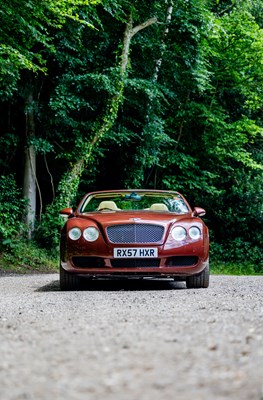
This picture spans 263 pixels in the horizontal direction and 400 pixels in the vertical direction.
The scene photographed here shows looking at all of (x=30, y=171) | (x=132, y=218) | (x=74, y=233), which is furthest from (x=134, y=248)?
(x=30, y=171)

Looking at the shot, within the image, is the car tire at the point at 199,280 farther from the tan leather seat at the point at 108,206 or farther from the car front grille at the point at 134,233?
the tan leather seat at the point at 108,206

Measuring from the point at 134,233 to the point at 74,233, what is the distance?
2.61 feet

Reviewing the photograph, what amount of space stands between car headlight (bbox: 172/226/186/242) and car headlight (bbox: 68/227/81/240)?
126cm

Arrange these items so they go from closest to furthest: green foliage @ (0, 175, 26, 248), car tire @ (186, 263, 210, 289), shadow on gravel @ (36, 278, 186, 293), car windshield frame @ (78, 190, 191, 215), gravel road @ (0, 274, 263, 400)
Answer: gravel road @ (0, 274, 263, 400) < car tire @ (186, 263, 210, 289) < shadow on gravel @ (36, 278, 186, 293) < car windshield frame @ (78, 190, 191, 215) < green foliage @ (0, 175, 26, 248)

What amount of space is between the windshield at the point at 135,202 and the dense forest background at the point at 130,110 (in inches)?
198

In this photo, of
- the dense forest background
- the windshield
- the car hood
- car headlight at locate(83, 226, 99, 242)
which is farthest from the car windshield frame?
the dense forest background

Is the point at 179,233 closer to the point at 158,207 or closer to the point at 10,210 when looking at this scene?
the point at 158,207

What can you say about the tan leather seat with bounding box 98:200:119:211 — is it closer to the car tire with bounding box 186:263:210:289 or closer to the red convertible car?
the red convertible car

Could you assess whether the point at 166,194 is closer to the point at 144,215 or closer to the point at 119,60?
the point at 144,215

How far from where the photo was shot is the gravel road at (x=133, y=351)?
278 cm

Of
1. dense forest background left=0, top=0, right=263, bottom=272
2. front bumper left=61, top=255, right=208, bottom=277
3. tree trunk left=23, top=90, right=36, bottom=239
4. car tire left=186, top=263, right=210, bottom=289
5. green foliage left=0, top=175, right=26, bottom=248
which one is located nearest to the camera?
front bumper left=61, top=255, right=208, bottom=277

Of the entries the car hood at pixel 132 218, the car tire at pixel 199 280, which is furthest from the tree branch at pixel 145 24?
the car tire at pixel 199 280

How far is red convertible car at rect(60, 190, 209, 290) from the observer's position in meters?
8.75

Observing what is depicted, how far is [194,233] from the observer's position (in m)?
8.94
